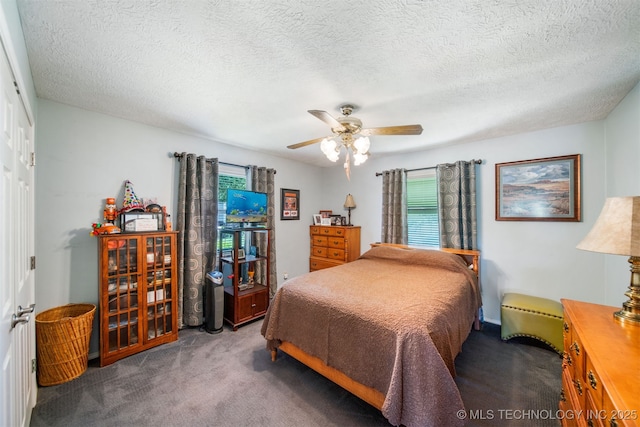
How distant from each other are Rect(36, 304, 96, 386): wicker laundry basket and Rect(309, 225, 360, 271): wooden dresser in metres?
3.22

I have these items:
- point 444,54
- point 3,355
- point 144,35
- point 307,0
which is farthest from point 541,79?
point 3,355

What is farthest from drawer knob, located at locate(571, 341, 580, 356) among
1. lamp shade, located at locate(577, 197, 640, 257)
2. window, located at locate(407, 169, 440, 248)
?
window, located at locate(407, 169, 440, 248)

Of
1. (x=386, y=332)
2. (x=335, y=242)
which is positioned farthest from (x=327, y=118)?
(x=335, y=242)

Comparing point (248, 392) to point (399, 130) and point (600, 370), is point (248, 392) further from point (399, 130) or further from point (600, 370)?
point (399, 130)

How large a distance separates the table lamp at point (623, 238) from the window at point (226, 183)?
3.58 meters

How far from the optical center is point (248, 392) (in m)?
2.01

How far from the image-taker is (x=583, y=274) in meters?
2.73

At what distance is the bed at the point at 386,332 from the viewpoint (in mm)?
1474

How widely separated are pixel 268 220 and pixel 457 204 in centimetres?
288

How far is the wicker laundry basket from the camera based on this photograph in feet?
6.62

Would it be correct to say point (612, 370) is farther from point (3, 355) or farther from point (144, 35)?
point (144, 35)

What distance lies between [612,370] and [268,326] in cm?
226

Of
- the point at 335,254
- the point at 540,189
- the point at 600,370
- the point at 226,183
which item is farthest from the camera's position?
the point at 335,254

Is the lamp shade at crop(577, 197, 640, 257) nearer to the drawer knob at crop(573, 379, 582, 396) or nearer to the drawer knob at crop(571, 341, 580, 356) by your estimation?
Result: the drawer knob at crop(571, 341, 580, 356)
